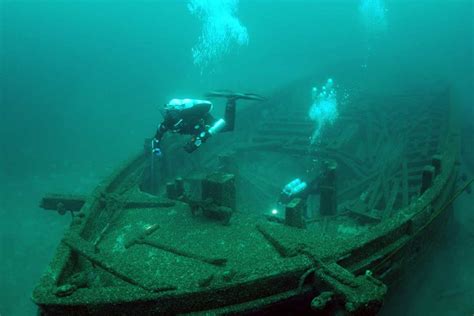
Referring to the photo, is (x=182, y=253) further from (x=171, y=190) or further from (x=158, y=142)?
(x=171, y=190)

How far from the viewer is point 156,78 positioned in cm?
7206

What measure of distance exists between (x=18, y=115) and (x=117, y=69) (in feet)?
138

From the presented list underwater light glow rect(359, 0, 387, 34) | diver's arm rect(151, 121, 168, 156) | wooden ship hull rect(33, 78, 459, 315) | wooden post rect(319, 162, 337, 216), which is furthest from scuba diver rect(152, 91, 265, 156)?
underwater light glow rect(359, 0, 387, 34)

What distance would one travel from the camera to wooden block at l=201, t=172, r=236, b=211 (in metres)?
4.57

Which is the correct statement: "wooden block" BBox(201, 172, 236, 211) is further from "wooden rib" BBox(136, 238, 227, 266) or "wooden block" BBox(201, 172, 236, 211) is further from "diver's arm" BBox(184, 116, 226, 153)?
"wooden rib" BBox(136, 238, 227, 266)

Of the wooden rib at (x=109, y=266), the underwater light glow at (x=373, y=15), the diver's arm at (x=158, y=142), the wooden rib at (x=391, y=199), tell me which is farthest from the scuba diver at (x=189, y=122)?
the underwater light glow at (x=373, y=15)

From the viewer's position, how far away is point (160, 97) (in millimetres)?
50688

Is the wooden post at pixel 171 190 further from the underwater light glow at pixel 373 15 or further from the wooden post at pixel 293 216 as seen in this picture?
the underwater light glow at pixel 373 15

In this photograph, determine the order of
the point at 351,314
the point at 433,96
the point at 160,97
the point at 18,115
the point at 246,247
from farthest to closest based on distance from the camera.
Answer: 1. the point at 160,97
2. the point at 18,115
3. the point at 433,96
4. the point at 246,247
5. the point at 351,314

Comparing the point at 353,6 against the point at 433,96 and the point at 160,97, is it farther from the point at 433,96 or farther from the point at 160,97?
the point at 433,96

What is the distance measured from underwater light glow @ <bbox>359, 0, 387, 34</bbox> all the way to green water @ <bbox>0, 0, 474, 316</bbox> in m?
0.87

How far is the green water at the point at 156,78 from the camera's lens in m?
10.3

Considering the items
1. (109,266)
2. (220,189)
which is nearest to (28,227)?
(220,189)

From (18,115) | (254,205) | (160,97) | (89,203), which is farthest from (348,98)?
(18,115)
